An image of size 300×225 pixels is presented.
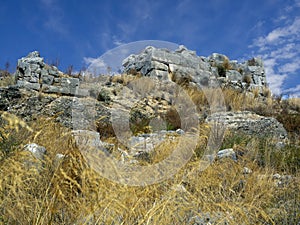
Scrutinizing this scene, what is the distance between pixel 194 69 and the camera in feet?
46.7

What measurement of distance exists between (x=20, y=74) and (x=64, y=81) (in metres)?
1.34

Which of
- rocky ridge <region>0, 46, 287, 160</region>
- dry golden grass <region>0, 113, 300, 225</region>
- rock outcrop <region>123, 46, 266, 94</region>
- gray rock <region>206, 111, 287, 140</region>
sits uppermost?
rock outcrop <region>123, 46, 266, 94</region>

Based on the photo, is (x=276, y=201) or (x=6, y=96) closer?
(x=276, y=201)

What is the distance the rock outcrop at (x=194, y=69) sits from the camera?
1262cm

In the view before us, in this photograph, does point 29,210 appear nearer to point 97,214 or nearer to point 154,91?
point 97,214

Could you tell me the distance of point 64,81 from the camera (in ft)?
30.1

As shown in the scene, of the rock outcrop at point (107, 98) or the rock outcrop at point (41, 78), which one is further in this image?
the rock outcrop at point (41, 78)

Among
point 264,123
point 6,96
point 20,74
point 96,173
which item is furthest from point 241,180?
point 20,74

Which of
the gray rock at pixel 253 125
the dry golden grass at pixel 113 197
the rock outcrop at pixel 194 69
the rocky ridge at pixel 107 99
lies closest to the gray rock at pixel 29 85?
the rocky ridge at pixel 107 99

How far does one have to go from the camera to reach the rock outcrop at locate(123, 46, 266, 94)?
12.6 m

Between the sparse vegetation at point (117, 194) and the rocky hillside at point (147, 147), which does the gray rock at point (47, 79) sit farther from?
the sparse vegetation at point (117, 194)

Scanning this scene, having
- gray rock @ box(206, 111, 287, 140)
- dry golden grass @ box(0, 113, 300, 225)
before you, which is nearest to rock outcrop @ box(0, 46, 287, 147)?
gray rock @ box(206, 111, 287, 140)

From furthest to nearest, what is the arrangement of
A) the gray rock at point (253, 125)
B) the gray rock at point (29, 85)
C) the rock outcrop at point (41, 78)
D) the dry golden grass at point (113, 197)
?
the rock outcrop at point (41, 78) → the gray rock at point (29, 85) → the gray rock at point (253, 125) → the dry golden grass at point (113, 197)

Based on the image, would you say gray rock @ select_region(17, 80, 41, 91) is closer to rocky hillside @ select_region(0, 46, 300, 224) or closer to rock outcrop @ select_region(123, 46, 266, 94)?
rocky hillside @ select_region(0, 46, 300, 224)
